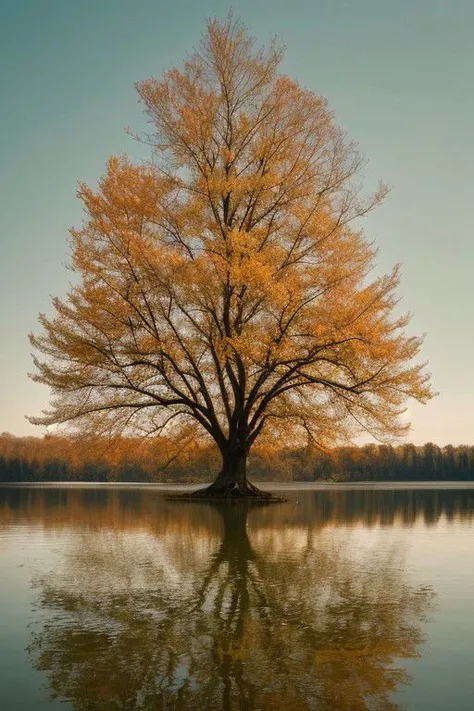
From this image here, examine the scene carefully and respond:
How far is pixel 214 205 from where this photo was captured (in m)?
23.9

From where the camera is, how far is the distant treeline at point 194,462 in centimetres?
2534

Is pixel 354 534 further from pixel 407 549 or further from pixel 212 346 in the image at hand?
pixel 212 346

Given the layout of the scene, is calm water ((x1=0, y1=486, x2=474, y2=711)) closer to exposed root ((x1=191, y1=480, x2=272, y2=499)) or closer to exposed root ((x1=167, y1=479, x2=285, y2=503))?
exposed root ((x1=167, y1=479, x2=285, y2=503))

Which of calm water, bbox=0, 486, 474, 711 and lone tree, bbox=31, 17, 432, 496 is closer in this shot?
calm water, bbox=0, 486, 474, 711

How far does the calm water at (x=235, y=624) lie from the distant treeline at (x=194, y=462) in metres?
13.2

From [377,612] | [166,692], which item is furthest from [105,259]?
[166,692]

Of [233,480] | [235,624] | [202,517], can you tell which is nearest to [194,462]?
[233,480]

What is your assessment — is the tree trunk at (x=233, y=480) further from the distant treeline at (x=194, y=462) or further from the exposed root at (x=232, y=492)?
the distant treeline at (x=194, y=462)

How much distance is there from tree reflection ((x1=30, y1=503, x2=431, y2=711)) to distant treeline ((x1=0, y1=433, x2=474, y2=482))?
15.3 metres

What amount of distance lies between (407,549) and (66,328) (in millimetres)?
15058

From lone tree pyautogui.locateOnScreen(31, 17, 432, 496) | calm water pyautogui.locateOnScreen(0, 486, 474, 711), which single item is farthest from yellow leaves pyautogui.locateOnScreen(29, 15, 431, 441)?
calm water pyautogui.locateOnScreen(0, 486, 474, 711)

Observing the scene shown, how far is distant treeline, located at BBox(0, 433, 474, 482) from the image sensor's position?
25.3 metres

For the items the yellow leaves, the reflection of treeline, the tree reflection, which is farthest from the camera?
the yellow leaves

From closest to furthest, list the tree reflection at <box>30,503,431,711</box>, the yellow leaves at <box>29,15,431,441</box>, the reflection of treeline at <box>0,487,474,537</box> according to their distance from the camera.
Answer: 1. the tree reflection at <box>30,503,431,711</box>
2. the reflection of treeline at <box>0,487,474,537</box>
3. the yellow leaves at <box>29,15,431,441</box>
